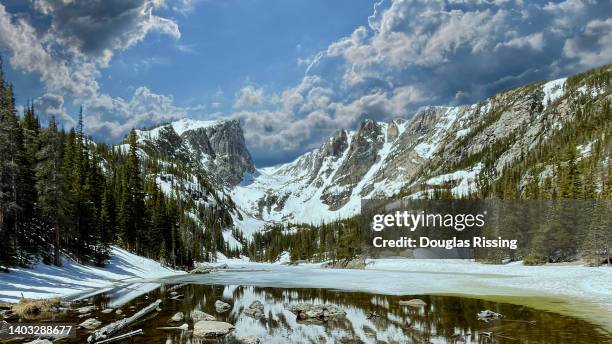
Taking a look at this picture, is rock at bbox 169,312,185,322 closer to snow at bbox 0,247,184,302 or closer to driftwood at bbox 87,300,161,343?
driftwood at bbox 87,300,161,343

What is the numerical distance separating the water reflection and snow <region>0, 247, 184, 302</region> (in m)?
7.27

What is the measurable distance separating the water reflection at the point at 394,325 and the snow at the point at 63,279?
727 centimetres

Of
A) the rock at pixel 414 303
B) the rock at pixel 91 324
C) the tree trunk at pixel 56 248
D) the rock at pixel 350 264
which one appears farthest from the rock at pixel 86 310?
the rock at pixel 350 264

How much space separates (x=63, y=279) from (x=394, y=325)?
127ft

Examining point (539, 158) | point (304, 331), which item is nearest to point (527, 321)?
point (304, 331)

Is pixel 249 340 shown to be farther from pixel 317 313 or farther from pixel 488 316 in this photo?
pixel 488 316

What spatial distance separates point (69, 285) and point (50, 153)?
1694 cm

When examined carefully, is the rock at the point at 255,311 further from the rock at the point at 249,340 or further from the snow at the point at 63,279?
the snow at the point at 63,279

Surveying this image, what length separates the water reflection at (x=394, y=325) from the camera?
1923 cm

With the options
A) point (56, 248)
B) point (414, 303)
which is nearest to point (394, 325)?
point (414, 303)

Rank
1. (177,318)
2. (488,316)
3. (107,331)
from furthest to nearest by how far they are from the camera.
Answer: (177,318)
(488,316)
(107,331)

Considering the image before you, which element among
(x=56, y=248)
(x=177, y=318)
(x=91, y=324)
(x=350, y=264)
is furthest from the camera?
(x=350, y=264)

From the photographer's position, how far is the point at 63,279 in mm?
45406

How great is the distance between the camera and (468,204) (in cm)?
16125
